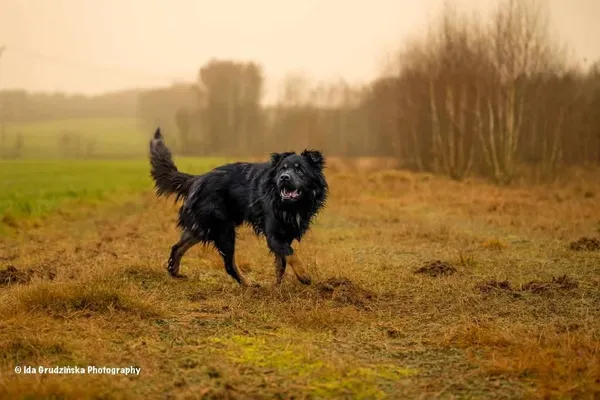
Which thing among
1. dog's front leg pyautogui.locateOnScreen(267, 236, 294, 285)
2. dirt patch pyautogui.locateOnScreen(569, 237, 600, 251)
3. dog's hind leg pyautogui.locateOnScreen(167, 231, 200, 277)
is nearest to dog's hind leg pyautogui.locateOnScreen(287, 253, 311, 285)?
dog's front leg pyautogui.locateOnScreen(267, 236, 294, 285)

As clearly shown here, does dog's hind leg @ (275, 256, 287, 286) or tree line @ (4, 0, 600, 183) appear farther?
tree line @ (4, 0, 600, 183)

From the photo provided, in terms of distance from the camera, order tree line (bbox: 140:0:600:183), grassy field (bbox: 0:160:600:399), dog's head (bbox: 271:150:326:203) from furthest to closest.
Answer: tree line (bbox: 140:0:600:183), dog's head (bbox: 271:150:326:203), grassy field (bbox: 0:160:600:399)

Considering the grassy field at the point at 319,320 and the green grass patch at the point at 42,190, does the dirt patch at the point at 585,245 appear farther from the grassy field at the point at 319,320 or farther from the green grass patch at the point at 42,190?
the green grass patch at the point at 42,190

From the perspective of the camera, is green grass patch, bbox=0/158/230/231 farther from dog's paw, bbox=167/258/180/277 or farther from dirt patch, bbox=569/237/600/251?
dirt patch, bbox=569/237/600/251

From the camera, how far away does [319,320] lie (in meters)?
6.00

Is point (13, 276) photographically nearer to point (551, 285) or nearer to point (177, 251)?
point (177, 251)

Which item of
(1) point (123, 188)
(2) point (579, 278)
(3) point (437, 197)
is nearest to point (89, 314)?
(2) point (579, 278)

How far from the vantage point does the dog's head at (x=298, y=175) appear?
7.47m

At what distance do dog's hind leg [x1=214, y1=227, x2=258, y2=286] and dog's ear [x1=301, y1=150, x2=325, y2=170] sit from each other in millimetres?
1422

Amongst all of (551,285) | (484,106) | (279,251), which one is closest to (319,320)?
(279,251)

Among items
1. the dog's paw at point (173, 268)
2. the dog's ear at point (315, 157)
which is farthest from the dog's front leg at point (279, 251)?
the dog's paw at point (173, 268)

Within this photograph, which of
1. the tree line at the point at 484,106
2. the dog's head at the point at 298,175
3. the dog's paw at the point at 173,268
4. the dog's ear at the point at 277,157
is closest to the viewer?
the dog's head at the point at 298,175

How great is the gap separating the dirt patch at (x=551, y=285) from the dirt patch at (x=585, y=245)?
3026 millimetres

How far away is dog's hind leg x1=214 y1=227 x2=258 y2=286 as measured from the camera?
26.4 feet
